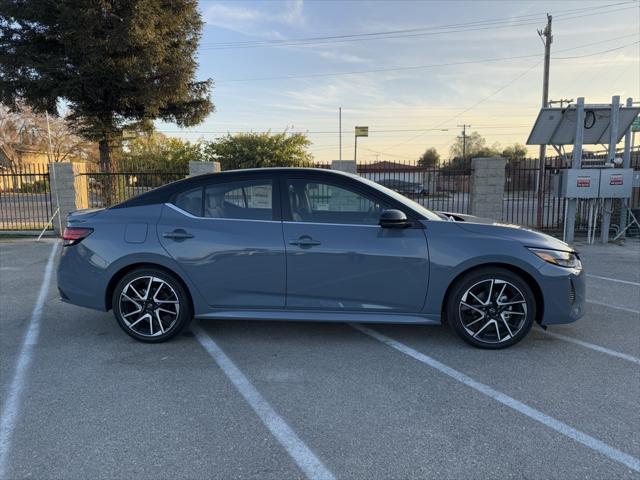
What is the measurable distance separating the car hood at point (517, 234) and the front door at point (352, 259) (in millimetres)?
481

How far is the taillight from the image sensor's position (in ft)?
13.9

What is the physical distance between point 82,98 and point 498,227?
14012 mm

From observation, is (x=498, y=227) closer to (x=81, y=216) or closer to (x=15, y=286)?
(x=81, y=216)

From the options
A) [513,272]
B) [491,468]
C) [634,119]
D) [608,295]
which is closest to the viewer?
[491,468]

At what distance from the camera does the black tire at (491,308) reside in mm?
3926

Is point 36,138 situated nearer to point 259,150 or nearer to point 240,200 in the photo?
point 259,150

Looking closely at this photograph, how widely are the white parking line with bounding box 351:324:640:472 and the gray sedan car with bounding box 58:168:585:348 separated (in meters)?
0.34

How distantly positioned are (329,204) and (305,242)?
0.43 meters

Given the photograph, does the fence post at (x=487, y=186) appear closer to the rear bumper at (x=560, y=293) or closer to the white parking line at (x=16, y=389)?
the rear bumper at (x=560, y=293)

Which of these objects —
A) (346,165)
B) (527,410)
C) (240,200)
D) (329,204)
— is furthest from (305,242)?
(346,165)

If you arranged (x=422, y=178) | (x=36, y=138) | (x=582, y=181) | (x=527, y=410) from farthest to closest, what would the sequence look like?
(x=36, y=138), (x=422, y=178), (x=582, y=181), (x=527, y=410)

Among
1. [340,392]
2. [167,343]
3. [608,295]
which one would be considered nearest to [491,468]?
[340,392]

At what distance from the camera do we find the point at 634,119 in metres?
10.0

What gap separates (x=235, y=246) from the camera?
4.06 meters
